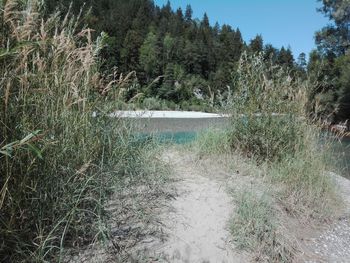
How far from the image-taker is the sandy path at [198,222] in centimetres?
216

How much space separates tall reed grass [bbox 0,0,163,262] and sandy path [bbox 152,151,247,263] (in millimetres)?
440

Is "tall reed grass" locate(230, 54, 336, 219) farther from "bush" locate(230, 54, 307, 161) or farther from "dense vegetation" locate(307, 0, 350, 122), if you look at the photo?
"dense vegetation" locate(307, 0, 350, 122)

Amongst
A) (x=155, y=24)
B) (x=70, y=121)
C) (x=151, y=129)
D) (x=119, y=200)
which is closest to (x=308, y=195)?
(x=151, y=129)

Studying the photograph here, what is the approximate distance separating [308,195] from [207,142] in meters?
1.17

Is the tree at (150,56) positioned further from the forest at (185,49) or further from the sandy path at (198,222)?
the sandy path at (198,222)

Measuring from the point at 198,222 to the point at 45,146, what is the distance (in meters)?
1.22

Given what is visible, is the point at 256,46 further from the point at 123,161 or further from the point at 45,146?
the point at 45,146

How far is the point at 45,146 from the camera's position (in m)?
1.60

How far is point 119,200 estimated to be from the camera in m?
2.39

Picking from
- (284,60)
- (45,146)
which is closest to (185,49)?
(284,60)

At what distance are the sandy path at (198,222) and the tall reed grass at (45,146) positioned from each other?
440mm

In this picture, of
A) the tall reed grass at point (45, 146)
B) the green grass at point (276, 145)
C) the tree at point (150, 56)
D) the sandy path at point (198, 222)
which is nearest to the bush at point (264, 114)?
the green grass at point (276, 145)

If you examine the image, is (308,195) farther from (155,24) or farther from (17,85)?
(155,24)

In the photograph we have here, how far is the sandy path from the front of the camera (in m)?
2.16
